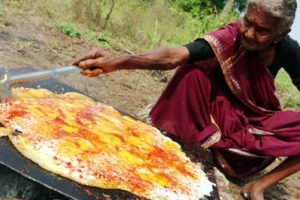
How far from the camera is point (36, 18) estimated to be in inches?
274

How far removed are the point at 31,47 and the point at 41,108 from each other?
3005 mm

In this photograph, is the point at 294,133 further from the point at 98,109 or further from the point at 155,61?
the point at 98,109

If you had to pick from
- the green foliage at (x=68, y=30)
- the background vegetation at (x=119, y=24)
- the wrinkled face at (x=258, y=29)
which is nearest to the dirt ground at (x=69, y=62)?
the green foliage at (x=68, y=30)

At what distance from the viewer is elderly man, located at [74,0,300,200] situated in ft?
11.5

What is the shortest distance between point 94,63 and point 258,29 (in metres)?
1.21

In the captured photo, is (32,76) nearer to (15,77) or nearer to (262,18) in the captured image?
(15,77)

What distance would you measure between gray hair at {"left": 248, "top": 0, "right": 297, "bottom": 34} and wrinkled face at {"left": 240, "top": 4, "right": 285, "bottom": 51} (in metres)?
0.03

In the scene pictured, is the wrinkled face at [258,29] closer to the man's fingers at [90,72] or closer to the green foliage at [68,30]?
the man's fingers at [90,72]

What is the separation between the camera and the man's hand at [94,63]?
9.17 ft

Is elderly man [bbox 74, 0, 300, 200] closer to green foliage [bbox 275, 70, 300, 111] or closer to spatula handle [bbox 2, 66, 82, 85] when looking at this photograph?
spatula handle [bbox 2, 66, 82, 85]

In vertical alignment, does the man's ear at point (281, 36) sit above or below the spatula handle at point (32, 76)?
above

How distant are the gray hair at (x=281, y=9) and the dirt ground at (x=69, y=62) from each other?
1.42 metres

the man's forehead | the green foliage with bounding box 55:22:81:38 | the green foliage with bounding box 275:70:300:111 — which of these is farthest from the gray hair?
the green foliage with bounding box 275:70:300:111

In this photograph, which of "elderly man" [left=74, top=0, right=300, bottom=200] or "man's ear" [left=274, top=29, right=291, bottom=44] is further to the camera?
"elderly man" [left=74, top=0, right=300, bottom=200]
